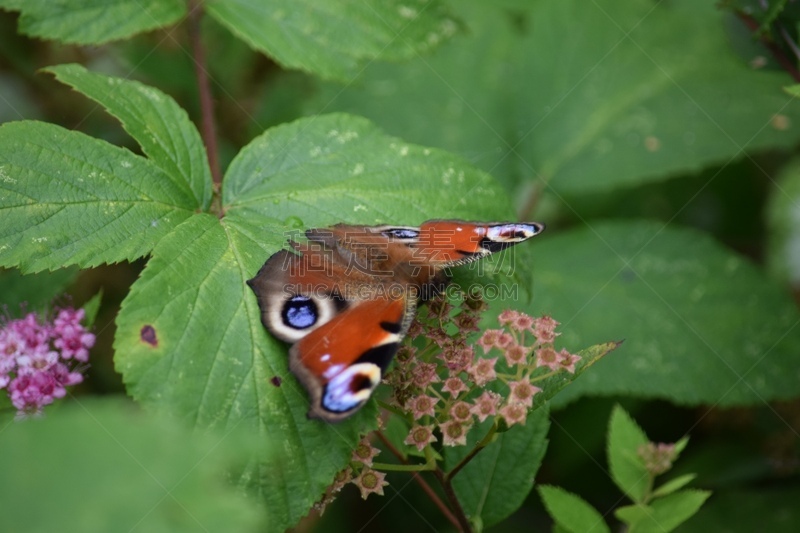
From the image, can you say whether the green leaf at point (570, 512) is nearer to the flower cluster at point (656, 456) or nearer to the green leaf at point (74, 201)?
the flower cluster at point (656, 456)

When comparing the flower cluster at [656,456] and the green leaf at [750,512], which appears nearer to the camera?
the flower cluster at [656,456]

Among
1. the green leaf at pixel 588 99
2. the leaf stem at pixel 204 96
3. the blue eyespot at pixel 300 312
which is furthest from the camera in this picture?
the green leaf at pixel 588 99

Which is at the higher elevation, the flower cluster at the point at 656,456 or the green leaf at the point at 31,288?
the flower cluster at the point at 656,456

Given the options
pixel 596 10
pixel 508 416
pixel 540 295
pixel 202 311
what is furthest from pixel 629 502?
pixel 596 10

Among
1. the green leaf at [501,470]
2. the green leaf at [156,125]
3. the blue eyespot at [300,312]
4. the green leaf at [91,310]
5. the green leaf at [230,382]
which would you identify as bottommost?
the green leaf at [501,470]

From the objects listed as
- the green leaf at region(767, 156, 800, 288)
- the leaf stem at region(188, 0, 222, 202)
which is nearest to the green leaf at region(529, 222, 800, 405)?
the green leaf at region(767, 156, 800, 288)

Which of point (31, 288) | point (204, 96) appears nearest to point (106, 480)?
point (31, 288)

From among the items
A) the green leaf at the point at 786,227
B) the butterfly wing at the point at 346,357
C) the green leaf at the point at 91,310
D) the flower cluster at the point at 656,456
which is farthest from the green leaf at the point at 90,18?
the green leaf at the point at 786,227

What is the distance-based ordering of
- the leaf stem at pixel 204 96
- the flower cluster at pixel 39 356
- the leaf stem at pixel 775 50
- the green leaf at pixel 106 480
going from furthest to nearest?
the leaf stem at pixel 775 50
the leaf stem at pixel 204 96
the flower cluster at pixel 39 356
the green leaf at pixel 106 480
